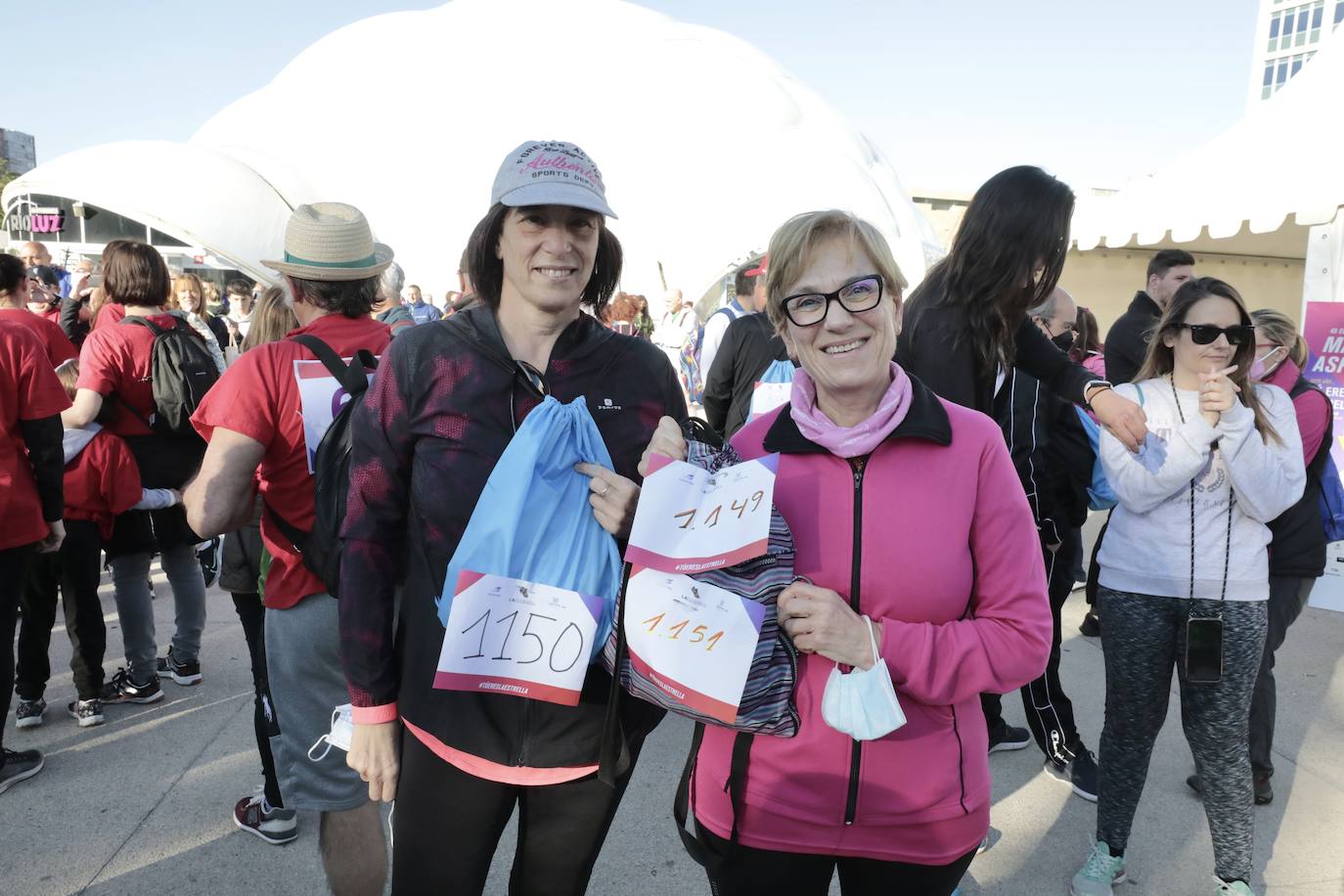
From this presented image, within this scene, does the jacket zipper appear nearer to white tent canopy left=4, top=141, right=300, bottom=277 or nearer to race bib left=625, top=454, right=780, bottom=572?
race bib left=625, top=454, right=780, bottom=572

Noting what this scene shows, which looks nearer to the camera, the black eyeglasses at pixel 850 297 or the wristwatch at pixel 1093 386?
the black eyeglasses at pixel 850 297

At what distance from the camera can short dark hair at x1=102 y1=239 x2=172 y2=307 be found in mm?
3973

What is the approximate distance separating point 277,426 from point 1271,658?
3.88 metres

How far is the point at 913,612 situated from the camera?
1.53 meters

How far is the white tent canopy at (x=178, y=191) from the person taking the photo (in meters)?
27.3

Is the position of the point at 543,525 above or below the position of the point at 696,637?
above

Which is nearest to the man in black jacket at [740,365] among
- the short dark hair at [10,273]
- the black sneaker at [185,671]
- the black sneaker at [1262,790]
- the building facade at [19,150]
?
the black sneaker at [1262,790]

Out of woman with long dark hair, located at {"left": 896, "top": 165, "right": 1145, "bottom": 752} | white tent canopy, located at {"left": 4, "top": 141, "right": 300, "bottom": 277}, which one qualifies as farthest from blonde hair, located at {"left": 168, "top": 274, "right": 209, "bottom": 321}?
white tent canopy, located at {"left": 4, "top": 141, "right": 300, "bottom": 277}

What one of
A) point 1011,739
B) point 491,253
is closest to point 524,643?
point 491,253

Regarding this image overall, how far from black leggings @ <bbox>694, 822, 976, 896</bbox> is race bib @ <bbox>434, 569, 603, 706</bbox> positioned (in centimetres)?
46

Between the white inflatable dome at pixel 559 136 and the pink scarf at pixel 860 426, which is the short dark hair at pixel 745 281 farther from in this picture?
the white inflatable dome at pixel 559 136

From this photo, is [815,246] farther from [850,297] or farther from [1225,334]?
[1225,334]

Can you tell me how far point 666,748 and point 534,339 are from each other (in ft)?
8.88

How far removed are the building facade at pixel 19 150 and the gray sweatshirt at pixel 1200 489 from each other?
A: 324 feet
